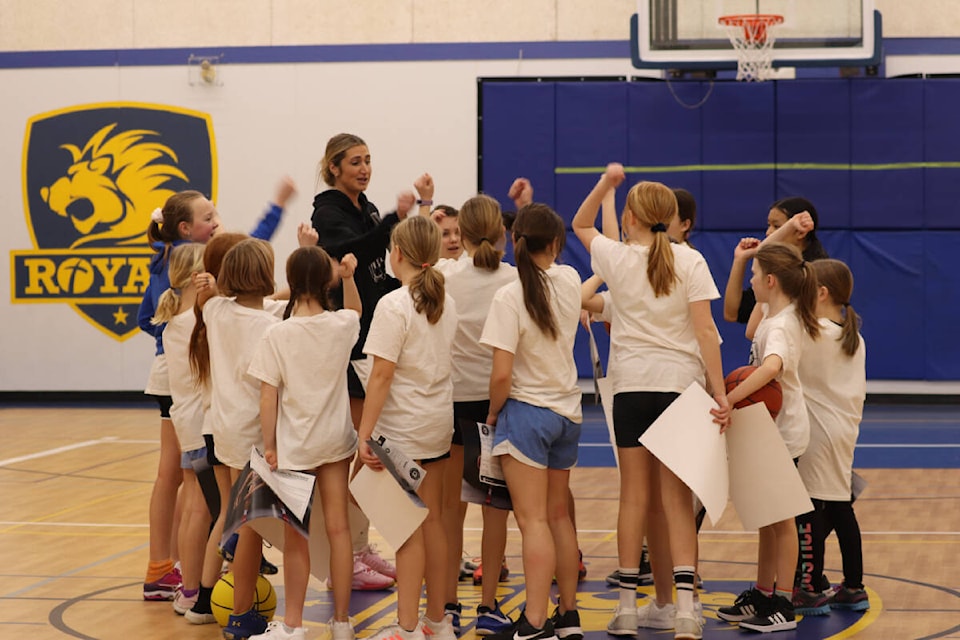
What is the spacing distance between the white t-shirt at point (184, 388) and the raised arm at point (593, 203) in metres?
1.69

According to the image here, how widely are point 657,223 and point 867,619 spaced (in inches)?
73.4

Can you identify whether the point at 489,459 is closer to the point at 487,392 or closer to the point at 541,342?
the point at 487,392

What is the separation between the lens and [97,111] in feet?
45.9

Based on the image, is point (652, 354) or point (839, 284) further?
point (839, 284)

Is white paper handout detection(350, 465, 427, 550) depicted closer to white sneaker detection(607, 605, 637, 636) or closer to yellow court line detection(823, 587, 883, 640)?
white sneaker detection(607, 605, 637, 636)

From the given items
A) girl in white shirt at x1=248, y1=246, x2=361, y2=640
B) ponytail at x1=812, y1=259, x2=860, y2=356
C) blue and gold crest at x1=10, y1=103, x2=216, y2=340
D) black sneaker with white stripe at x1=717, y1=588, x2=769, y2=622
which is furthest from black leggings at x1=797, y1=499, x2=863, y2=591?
blue and gold crest at x1=10, y1=103, x2=216, y2=340

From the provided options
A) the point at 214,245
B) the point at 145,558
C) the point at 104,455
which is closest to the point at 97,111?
the point at 104,455

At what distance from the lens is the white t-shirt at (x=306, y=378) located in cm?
448

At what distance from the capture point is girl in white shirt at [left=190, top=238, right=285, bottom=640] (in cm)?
466

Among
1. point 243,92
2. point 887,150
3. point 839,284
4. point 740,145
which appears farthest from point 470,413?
point 243,92

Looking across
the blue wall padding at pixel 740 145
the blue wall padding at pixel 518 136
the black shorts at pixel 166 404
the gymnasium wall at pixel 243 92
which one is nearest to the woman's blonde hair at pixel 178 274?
the black shorts at pixel 166 404

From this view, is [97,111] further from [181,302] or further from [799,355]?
[799,355]

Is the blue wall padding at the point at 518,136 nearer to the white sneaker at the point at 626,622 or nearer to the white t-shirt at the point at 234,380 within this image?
the white t-shirt at the point at 234,380

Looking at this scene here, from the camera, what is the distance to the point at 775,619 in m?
4.82
